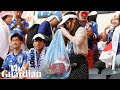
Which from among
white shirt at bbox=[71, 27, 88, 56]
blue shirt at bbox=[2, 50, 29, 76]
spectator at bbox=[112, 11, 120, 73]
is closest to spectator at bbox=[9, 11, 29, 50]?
blue shirt at bbox=[2, 50, 29, 76]

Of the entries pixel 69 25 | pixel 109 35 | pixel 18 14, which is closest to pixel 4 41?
pixel 18 14

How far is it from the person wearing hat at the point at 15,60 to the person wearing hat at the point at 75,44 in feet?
2.06

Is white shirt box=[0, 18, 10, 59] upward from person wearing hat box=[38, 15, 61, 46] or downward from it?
downward

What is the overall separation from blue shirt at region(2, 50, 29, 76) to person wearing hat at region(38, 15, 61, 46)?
38cm

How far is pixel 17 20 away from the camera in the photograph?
5152 mm

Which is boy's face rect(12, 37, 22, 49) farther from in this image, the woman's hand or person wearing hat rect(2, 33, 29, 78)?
the woman's hand

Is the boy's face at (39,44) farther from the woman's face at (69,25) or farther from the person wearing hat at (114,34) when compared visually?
the person wearing hat at (114,34)

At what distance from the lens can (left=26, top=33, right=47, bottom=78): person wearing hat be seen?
5.05m

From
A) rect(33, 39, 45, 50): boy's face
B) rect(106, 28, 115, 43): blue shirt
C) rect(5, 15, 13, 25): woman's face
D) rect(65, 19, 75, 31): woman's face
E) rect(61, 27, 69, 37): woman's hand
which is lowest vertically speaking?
rect(33, 39, 45, 50): boy's face

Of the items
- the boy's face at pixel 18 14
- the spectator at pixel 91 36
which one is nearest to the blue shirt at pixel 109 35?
the spectator at pixel 91 36

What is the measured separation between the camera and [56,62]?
503cm

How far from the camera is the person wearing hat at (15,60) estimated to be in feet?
16.5

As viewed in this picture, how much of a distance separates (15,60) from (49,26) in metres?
0.67
